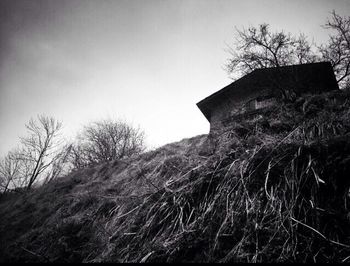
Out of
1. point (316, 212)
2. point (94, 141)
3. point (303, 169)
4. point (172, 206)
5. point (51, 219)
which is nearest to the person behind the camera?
point (316, 212)

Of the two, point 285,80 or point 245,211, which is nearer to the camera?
point 245,211

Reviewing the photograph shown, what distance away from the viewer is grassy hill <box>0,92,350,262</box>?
3.98 ft

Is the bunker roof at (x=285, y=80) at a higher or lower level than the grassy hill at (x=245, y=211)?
higher

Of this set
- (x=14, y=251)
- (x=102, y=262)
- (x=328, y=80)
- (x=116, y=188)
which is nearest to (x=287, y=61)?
(x=328, y=80)

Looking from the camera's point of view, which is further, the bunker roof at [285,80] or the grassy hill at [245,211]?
the bunker roof at [285,80]

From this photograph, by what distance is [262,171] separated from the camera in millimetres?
1723

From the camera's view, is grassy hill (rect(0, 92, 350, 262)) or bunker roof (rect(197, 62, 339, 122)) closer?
grassy hill (rect(0, 92, 350, 262))

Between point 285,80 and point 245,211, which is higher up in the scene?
Answer: point 285,80

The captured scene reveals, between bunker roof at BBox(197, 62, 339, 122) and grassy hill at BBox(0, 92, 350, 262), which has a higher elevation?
bunker roof at BBox(197, 62, 339, 122)

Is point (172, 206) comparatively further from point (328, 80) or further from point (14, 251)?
point (328, 80)

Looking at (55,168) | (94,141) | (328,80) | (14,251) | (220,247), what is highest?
(94,141)

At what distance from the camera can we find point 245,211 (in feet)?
4.89

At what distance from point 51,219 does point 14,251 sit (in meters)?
0.89

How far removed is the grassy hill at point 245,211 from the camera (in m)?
1.21
